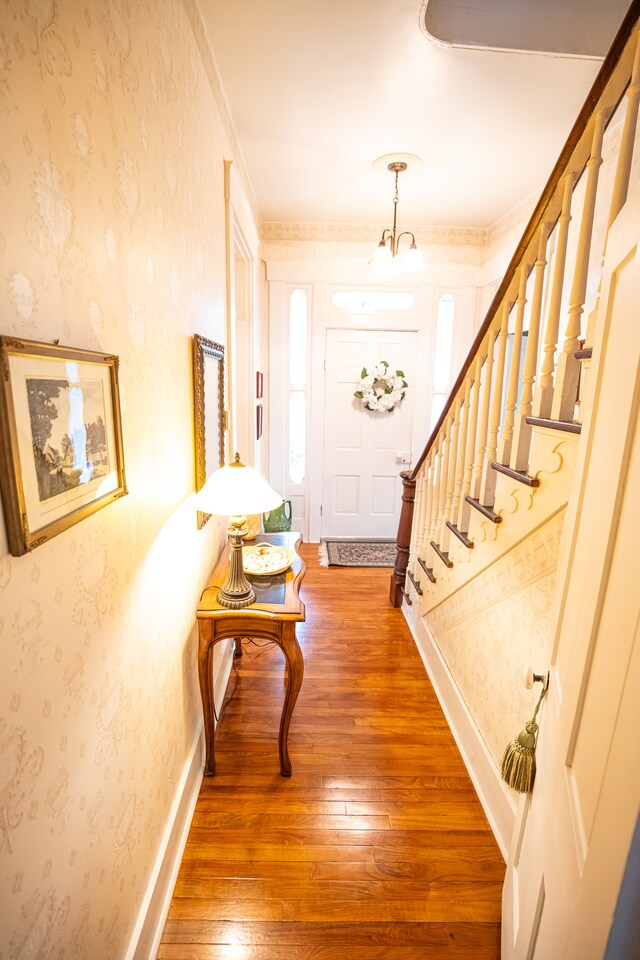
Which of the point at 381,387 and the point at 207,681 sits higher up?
the point at 381,387

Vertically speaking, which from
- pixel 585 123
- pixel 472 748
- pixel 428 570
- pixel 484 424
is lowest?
pixel 472 748

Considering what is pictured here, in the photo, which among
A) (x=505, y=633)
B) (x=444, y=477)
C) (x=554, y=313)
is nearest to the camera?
(x=554, y=313)

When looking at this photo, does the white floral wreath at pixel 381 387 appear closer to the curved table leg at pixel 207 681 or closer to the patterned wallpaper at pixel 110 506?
the patterned wallpaper at pixel 110 506

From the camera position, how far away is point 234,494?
141cm

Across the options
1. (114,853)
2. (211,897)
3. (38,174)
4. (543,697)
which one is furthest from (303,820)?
(38,174)

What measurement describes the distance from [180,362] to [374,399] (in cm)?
285

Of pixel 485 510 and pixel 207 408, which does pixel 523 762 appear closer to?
pixel 485 510

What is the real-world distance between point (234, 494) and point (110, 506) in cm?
52

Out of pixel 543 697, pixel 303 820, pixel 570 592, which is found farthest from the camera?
Answer: pixel 303 820

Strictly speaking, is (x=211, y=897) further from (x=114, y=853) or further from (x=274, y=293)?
(x=274, y=293)

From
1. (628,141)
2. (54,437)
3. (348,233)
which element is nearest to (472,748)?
(54,437)

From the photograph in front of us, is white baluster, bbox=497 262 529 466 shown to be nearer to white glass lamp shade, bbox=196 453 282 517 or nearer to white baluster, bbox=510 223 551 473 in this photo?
white baluster, bbox=510 223 551 473

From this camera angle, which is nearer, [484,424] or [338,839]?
[338,839]

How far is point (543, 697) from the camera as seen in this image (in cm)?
108
